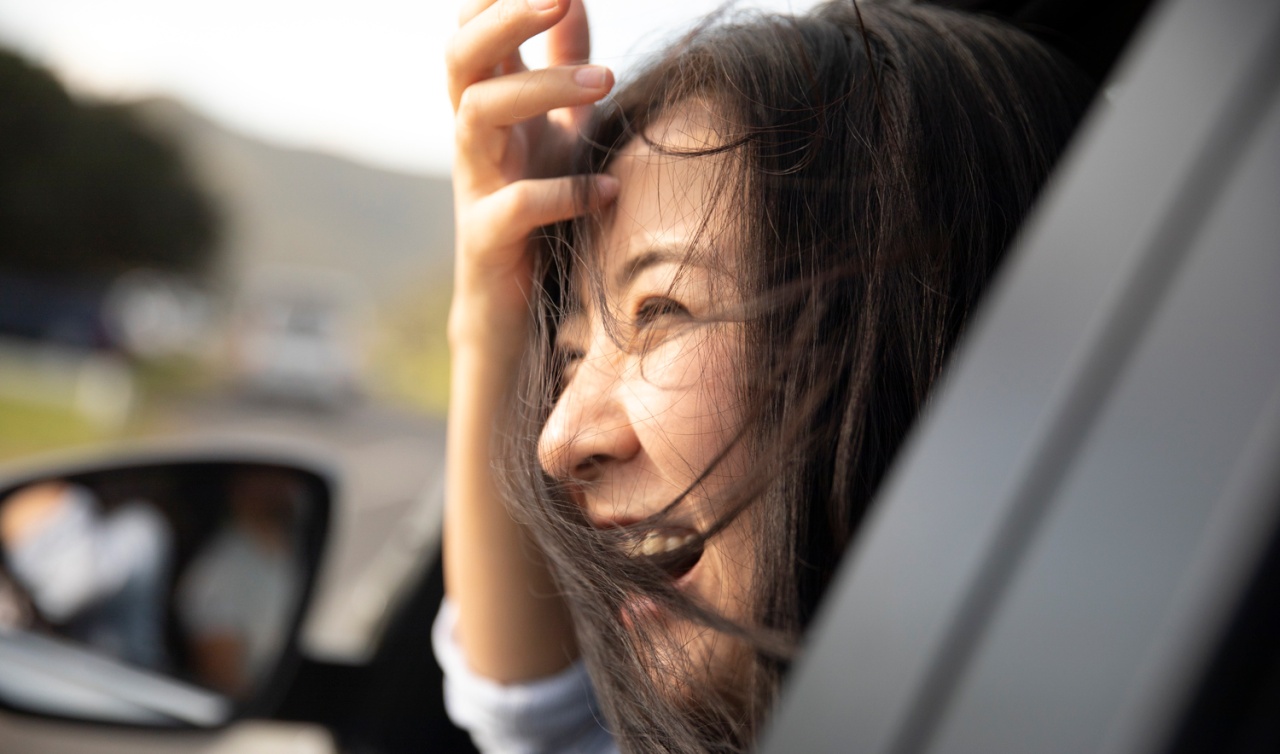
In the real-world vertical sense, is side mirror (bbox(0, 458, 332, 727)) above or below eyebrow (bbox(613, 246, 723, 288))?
below

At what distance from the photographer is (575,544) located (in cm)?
131

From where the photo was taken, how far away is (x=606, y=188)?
4.52ft

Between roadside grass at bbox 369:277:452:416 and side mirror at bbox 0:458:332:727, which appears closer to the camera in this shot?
side mirror at bbox 0:458:332:727

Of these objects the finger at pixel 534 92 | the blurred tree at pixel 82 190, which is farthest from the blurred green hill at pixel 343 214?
the finger at pixel 534 92

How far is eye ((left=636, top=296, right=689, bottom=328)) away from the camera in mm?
1261

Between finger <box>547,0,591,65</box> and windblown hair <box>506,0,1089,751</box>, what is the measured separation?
12 cm

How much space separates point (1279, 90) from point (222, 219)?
38.0 meters

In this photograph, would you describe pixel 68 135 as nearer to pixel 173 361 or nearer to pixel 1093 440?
pixel 173 361

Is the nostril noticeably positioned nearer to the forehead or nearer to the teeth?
the teeth

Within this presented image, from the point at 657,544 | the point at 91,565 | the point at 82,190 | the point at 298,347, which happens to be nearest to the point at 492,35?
the point at 657,544

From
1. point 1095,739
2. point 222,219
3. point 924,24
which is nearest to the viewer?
point 1095,739

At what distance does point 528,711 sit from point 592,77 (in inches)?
44.5

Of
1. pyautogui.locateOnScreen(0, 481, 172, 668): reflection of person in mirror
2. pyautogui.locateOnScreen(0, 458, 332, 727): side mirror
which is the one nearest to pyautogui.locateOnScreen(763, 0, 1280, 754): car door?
pyautogui.locateOnScreen(0, 458, 332, 727): side mirror

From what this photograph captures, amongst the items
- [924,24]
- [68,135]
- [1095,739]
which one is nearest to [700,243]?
[924,24]
